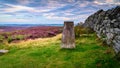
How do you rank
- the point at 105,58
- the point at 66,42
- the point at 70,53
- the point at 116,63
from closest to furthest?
the point at 116,63 < the point at 105,58 < the point at 70,53 < the point at 66,42

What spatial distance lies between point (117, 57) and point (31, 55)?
6.96 metres

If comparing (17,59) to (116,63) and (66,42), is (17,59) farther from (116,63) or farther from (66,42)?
(116,63)

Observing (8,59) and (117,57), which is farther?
(8,59)

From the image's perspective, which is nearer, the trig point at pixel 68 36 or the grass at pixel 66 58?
the grass at pixel 66 58

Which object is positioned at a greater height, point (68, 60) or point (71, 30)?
point (71, 30)

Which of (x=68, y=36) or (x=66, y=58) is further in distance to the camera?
(x=68, y=36)

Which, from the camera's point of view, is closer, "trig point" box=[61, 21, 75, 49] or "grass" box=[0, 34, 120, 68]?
"grass" box=[0, 34, 120, 68]

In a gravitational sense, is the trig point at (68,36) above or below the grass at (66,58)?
above

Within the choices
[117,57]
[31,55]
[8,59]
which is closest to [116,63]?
[117,57]

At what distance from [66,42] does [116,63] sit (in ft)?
19.2

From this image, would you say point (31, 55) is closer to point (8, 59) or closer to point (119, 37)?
point (8, 59)

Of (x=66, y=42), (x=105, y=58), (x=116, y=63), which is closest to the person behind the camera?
(x=116, y=63)

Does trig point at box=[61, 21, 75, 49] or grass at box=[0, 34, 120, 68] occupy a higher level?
trig point at box=[61, 21, 75, 49]

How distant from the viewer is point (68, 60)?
1585 cm
